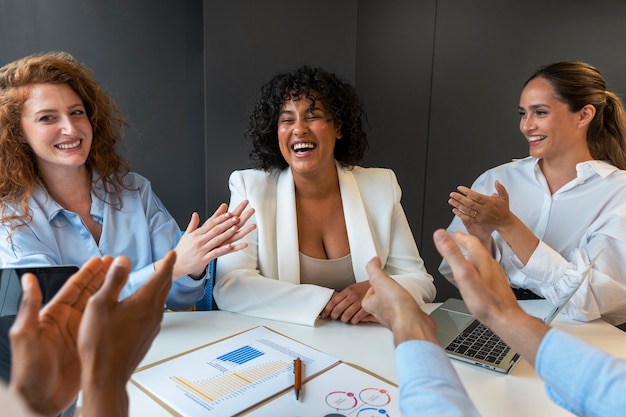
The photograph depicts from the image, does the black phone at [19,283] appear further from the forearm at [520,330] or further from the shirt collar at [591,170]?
the shirt collar at [591,170]

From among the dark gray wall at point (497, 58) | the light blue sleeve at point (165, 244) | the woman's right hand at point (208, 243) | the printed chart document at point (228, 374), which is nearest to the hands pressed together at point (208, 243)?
the woman's right hand at point (208, 243)

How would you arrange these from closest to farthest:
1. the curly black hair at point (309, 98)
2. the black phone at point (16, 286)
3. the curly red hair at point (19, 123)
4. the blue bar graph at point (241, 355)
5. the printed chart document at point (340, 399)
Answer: the black phone at point (16, 286) → the printed chart document at point (340, 399) → the blue bar graph at point (241, 355) → the curly red hair at point (19, 123) → the curly black hair at point (309, 98)

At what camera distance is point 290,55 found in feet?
8.90

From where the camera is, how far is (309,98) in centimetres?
204

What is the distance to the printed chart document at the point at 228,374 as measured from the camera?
3.17ft

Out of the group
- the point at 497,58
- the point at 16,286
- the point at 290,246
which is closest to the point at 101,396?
the point at 16,286

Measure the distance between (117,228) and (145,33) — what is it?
4.69 ft

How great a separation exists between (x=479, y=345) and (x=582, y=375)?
0.55m

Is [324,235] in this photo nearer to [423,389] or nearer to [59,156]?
[59,156]

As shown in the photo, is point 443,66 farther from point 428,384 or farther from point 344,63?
point 428,384

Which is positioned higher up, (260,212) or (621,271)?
(260,212)

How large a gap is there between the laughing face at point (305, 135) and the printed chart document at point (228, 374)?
2.96 feet

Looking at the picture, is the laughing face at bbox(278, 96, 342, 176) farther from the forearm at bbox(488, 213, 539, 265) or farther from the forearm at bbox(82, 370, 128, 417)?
the forearm at bbox(82, 370, 128, 417)

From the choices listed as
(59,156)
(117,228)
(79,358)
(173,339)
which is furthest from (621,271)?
(59,156)
